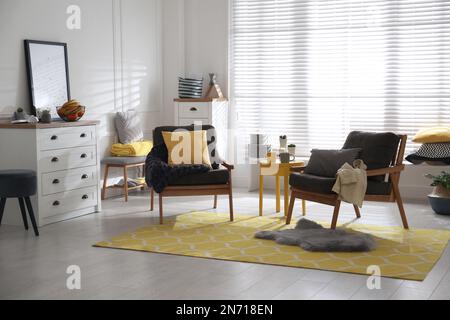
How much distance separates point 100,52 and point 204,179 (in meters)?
2.09

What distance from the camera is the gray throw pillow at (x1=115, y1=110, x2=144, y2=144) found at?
7.04 meters

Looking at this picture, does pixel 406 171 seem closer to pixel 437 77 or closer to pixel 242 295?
pixel 437 77

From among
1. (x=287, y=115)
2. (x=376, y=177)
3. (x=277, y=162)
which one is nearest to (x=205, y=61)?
(x=287, y=115)

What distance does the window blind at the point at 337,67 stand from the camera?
6.82m

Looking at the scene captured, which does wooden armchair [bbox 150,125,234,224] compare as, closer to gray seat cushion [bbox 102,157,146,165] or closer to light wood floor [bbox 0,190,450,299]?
light wood floor [bbox 0,190,450,299]

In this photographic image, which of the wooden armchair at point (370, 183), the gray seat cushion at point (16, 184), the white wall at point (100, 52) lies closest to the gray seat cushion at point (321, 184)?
the wooden armchair at point (370, 183)

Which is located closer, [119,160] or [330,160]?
[330,160]

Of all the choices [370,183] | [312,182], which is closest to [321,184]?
[312,182]

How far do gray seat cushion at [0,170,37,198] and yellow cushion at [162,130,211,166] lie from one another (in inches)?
52.5

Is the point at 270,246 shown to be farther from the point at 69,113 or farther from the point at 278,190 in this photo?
the point at 69,113

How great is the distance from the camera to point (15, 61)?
5723 millimetres

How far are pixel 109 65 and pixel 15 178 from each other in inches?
89.9

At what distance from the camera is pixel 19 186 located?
505 cm

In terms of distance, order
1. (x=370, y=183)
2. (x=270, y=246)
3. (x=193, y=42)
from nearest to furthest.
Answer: (x=270, y=246), (x=370, y=183), (x=193, y=42)
